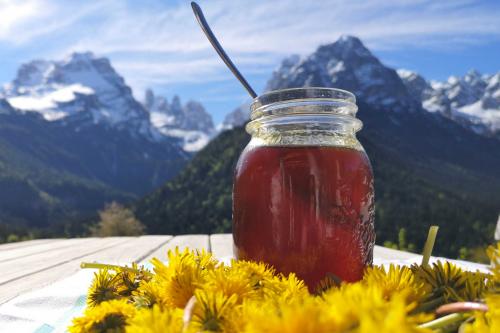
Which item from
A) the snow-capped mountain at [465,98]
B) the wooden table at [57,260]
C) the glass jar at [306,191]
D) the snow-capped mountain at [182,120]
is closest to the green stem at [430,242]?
the glass jar at [306,191]

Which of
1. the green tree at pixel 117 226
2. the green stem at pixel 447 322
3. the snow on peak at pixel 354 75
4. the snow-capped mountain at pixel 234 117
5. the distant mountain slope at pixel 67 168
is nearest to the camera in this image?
the green stem at pixel 447 322

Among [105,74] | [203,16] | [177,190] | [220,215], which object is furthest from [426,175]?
[105,74]

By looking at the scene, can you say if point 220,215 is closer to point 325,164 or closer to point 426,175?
point 325,164

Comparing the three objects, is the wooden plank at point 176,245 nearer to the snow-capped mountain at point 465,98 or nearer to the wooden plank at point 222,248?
the wooden plank at point 222,248

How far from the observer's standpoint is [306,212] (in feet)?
2.33

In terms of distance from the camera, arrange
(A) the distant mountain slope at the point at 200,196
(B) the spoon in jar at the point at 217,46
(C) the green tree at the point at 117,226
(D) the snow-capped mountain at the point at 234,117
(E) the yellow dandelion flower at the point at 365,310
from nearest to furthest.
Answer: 1. (E) the yellow dandelion flower at the point at 365,310
2. (B) the spoon in jar at the point at 217,46
3. (C) the green tree at the point at 117,226
4. (A) the distant mountain slope at the point at 200,196
5. (D) the snow-capped mountain at the point at 234,117

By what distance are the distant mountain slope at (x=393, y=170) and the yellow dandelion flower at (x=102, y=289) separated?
1907 mm

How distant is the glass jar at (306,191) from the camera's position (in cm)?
71

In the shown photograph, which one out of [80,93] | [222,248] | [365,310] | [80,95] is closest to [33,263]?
Answer: [222,248]

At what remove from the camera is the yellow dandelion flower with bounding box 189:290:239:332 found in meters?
0.38

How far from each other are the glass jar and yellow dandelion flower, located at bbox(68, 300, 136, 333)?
0.31 meters

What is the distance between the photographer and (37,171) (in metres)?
69.1

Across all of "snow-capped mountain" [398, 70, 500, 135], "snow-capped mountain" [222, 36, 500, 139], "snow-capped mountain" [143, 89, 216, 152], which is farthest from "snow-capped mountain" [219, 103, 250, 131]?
"snow-capped mountain" [398, 70, 500, 135]

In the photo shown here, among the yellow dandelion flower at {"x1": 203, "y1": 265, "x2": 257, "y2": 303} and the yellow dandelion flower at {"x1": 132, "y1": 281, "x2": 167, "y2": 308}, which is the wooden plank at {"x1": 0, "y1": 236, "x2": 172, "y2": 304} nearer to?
the yellow dandelion flower at {"x1": 132, "y1": 281, "x2": 167, "y2": 308}
